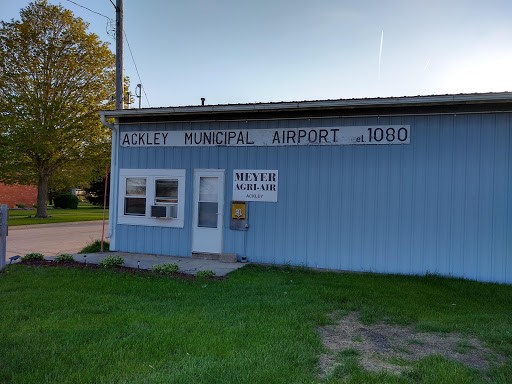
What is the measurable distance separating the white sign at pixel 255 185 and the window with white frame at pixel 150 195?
141 centimetres

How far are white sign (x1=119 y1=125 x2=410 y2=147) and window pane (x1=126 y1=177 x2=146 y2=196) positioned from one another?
86cm

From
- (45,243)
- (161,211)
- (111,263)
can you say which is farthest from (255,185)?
(45,243)

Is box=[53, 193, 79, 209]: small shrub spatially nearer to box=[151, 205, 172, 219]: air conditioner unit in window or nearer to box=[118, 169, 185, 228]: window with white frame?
box=[118, 169, 185, 228]: window with white frame

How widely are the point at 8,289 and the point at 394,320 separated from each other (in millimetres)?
5932

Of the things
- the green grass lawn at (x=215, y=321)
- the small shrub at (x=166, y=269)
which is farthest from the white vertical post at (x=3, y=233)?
the small shrub at (x=166, y=269)

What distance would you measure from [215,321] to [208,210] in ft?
17.9

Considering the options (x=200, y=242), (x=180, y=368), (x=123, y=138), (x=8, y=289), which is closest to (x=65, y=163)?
(x=123, y=138)

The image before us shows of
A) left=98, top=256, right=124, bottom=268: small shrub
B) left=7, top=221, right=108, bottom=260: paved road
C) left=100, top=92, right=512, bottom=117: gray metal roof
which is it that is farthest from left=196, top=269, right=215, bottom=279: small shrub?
left=7, top=221, right=108, bottom=260: paved road

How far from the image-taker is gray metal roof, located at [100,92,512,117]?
8391mm

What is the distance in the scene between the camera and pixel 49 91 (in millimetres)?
23594

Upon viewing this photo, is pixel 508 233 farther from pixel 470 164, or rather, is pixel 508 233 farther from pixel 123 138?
pixel 123 138

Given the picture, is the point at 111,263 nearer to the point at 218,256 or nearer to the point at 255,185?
the point at 218,256

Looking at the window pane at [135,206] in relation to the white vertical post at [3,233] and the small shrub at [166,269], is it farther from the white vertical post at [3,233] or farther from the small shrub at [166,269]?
the white vertical post at [3,233]

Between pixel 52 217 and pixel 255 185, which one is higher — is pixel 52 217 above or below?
below
